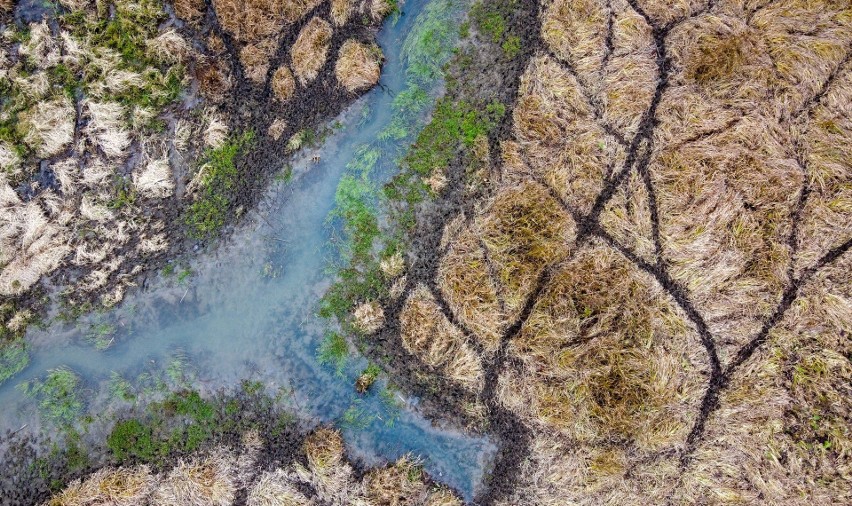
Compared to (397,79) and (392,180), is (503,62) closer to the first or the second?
(397,79)

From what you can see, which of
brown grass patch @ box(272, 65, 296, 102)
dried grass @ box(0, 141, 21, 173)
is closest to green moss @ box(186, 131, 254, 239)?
brown grass patch @ box(272, 65, 296, 102)

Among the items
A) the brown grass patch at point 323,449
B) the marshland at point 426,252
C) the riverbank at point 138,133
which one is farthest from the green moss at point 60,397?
the brown grass patch at point 323,449

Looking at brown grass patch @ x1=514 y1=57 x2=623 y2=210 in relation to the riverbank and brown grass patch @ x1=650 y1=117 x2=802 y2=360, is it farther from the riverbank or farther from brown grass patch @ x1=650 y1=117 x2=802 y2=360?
the riverbank

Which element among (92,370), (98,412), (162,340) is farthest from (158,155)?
(98,412)

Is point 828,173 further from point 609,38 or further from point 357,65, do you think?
point 357,65

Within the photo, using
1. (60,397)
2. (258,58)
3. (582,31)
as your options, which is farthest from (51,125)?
(582,31)

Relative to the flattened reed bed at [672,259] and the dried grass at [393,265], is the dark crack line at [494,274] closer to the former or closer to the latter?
the flattened reed bed at [672,259]
